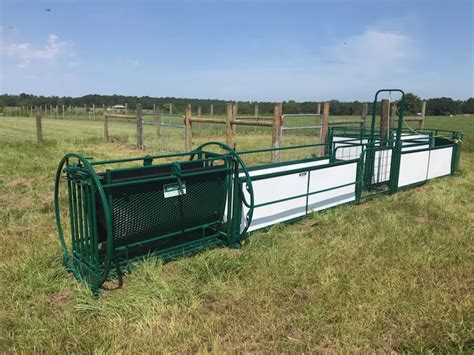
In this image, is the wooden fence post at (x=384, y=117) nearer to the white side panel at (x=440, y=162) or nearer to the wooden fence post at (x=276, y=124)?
the white side panel at (x=440, y=162)

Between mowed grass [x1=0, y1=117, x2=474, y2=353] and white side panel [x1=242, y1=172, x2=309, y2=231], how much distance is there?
0.65ft

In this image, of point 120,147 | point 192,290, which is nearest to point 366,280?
point 192,290

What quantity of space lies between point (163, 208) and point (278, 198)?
193 cm

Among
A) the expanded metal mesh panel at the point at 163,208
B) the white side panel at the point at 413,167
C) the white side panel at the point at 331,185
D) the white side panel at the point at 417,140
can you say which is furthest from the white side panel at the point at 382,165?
the expanded metal mesh panel at the point at 163,208

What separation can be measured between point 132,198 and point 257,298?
5.20ft

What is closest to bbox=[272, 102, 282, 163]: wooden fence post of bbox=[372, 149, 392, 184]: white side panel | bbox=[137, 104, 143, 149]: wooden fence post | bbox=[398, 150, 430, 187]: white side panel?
bbox=[372, 149, 392, 184]: white side panel

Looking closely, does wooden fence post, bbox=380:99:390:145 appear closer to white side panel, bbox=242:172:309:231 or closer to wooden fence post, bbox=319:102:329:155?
wooden fence post, bbox=319:102:329:155

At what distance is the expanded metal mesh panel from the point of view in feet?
12.8

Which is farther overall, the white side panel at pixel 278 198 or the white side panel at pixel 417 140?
the white side panel at pixel 417 140

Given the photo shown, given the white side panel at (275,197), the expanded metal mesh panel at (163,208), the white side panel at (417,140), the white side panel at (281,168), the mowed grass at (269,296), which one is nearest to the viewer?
the mowed grass at (269,296)

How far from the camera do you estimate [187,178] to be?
4.41m

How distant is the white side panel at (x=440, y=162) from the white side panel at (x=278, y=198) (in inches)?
189

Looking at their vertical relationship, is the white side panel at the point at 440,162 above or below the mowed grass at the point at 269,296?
above

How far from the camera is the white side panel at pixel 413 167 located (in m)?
8.29
